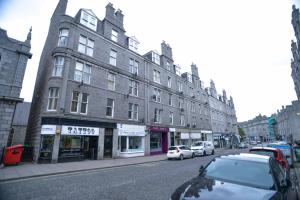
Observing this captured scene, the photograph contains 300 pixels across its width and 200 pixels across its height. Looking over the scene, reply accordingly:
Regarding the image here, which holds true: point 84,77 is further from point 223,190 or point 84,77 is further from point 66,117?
point 223,190

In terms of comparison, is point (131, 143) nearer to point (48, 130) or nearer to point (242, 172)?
point (48, 130)

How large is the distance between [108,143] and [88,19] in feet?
49.9

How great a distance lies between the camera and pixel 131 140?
21953 millimetres

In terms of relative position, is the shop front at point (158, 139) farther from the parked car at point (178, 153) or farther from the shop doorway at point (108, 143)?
the shop doorway at point (108, 143)

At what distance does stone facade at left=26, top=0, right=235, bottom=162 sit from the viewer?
1602 centimetres

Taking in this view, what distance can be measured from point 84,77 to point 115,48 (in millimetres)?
6615

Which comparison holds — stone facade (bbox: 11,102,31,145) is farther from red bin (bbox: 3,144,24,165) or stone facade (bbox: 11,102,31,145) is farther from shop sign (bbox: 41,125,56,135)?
red bin (bbox: 3,144,24,165)

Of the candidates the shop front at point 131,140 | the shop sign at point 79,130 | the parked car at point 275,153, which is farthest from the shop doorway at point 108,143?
the parked car at point 275,153

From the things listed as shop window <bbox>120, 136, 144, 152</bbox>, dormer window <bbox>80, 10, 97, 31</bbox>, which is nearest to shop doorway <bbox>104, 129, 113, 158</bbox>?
shop window <bbox>120, 136, 144, 152</bbox>

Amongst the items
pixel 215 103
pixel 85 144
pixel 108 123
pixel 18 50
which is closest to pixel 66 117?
pixel 85 144

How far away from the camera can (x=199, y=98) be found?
133ft

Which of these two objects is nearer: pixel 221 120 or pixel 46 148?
pixel 46 148

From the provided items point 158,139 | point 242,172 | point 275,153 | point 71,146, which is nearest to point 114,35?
point 71,146

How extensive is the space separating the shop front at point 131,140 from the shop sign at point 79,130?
10.8 ft
